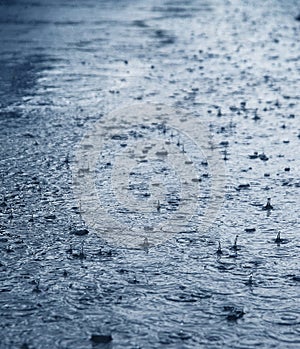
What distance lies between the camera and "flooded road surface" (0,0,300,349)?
501 centimetres

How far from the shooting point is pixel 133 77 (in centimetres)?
1344

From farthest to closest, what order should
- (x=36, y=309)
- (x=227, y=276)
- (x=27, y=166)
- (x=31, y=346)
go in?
(x=27, y=166) < (x=227, y=276) < (x=36, y=309) < (x=31, y=346)

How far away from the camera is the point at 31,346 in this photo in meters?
4.64

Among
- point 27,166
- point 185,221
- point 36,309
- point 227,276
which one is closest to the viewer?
point 36,309

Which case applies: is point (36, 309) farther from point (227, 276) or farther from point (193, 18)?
point (193, 18)

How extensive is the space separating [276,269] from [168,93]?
6682mm

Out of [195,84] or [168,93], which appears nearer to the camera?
[168,93]

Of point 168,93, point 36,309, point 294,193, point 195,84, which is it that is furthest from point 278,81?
point 36,309

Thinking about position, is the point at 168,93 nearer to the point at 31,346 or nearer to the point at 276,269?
the point at 276,269

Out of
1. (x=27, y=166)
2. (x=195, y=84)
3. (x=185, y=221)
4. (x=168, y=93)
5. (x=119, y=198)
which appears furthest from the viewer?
(x=195, y=84)

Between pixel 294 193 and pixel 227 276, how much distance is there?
2173 mm

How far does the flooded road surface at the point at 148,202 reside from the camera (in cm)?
501

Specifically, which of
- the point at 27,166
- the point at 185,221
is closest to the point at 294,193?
the point at 185,221

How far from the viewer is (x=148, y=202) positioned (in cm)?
721
